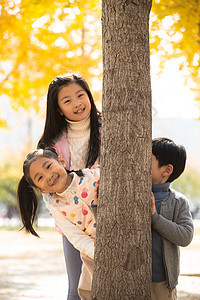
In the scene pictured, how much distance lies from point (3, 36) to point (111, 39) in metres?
6.19

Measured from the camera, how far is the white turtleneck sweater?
3422 mm

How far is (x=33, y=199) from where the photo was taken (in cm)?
344

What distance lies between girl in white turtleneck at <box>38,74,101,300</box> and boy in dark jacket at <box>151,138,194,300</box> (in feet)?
1.67

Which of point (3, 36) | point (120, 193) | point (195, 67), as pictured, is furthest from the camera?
point (3, 36)

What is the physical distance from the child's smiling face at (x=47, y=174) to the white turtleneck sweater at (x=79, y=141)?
342 millimetres

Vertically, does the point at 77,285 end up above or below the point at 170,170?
below

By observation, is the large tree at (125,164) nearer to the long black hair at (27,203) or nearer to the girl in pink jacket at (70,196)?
the girl in pink jacket at (70,196)

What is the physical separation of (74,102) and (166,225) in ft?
3.38

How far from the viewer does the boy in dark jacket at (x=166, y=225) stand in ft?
9.35

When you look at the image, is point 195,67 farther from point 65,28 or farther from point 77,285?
→ point 77,285

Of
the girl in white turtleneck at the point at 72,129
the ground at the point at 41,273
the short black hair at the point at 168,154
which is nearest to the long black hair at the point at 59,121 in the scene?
the girl in white turtleneck at the point at 72,129

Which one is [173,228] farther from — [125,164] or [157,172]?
[125,164]

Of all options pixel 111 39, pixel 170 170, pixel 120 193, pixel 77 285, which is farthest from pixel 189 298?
pixel 111 39

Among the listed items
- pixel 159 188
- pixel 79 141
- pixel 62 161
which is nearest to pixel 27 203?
pixel 62 161
